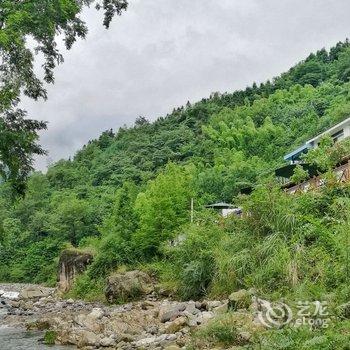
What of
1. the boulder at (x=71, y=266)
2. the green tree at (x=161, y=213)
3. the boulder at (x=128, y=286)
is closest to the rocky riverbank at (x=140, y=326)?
the boulder at (x=128, y=286)

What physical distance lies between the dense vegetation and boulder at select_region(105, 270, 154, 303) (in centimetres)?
130

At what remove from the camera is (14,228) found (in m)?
78.2

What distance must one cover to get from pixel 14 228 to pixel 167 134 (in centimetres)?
2893

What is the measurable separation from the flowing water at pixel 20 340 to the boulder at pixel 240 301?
17.7ft

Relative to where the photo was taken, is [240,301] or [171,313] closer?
[240,301]

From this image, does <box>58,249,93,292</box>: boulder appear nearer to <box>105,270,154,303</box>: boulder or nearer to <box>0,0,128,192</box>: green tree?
<box>105,270,154,303</box>: boulder

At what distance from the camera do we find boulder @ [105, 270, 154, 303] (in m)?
25.3

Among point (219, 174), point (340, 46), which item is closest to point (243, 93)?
point (340, 46)

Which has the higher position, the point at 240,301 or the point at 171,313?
the point at 171,313

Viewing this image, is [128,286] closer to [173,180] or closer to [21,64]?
[173,180]

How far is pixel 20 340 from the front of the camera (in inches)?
695

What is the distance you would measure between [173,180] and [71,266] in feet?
35.3

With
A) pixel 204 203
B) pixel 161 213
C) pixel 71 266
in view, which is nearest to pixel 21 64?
pixel 161 213

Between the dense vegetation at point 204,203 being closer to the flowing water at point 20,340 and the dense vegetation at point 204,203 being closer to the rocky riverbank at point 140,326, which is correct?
the rocky riverbank at point 140,326
